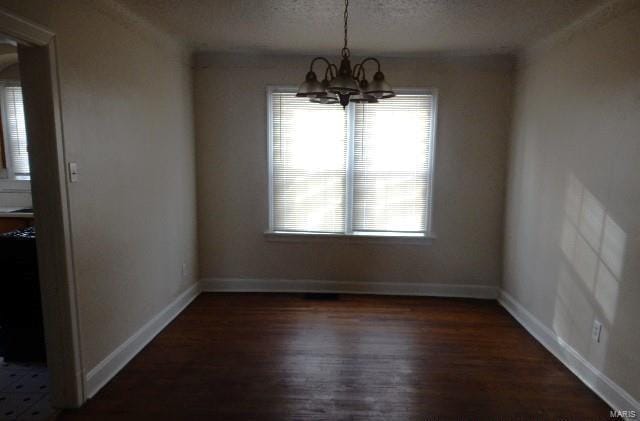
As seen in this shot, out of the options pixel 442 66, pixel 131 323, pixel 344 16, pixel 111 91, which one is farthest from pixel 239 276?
pixel 442 66

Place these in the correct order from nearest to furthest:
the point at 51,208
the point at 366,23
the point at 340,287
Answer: the point at 51,208 → the point at 366,23 → the point at 340,287

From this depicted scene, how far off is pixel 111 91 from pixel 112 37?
1.21 ft

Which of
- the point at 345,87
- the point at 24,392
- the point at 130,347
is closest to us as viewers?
the point at 345,87

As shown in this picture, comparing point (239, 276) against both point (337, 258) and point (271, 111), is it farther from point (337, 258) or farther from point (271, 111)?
point (271, 111)

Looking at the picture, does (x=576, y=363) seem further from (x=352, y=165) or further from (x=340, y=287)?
(x=352, y=165)

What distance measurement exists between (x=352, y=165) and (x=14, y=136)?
3.51 metres

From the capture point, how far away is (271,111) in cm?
378

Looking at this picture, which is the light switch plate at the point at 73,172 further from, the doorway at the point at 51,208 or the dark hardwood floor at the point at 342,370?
the dark hardwood floor at the point at 342,370

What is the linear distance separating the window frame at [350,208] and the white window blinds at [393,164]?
0.13 ft

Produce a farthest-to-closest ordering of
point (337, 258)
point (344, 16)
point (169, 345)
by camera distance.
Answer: point (337, 258)
point (169, 345)
point (344, 16)

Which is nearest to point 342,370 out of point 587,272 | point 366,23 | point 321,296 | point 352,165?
point 321,296

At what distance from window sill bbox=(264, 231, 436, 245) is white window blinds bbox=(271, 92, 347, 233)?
0.07m

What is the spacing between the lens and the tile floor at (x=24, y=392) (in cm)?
211

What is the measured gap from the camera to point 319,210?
394 centimetres
